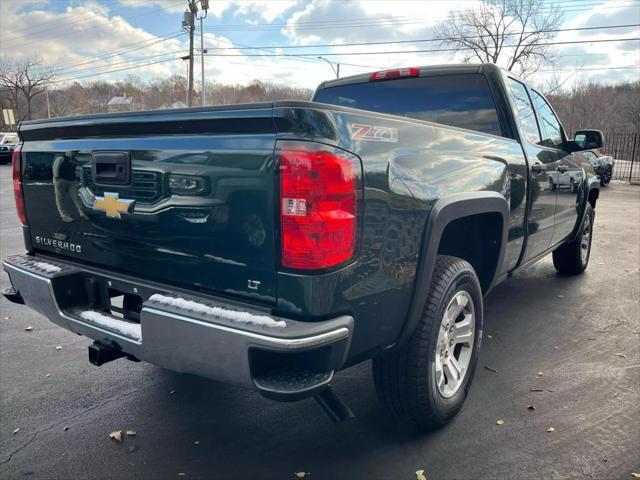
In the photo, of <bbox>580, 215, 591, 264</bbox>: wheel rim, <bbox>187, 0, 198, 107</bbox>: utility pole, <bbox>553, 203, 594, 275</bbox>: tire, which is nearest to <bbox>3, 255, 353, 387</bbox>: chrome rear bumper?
<bbox>553, 203, 594, 275</bbox>: tire

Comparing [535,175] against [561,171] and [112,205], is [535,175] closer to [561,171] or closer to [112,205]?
[561,171]

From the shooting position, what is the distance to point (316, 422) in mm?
2869

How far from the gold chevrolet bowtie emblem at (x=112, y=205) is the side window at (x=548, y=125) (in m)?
3.29

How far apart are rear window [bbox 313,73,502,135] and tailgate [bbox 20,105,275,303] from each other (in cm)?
223

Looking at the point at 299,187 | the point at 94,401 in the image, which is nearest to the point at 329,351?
the point at 299,187

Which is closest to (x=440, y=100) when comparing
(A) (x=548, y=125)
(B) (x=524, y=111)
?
(B) (x=524, y=111)

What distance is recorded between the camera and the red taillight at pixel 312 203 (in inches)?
73.4

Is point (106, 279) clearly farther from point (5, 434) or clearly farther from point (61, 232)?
point (5, 434)

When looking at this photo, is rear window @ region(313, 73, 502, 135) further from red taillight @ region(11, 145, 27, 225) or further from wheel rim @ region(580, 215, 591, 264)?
wheel rim @ region(580, 215, 591, 264)

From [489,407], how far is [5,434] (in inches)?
106

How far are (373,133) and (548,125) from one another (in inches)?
122

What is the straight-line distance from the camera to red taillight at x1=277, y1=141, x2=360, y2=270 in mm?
1863

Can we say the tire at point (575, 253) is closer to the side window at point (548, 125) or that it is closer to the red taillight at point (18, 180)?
the side window at point (548, 125)

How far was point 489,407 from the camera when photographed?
3.04m
